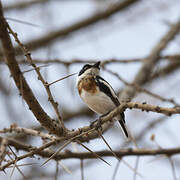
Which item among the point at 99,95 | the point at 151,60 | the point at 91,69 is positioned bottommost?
the point at 99,95

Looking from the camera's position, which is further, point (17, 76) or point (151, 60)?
point (151, 60)

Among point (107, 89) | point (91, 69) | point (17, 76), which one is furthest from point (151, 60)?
point (17, 76)

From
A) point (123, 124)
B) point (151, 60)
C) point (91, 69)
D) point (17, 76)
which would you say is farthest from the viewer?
point (151, 60)

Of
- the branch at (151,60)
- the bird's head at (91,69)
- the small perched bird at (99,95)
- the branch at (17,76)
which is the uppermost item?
the branch at (151,60)

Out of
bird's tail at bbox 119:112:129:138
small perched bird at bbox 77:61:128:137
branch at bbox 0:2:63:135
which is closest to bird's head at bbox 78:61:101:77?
small perched bird at bbox 77:61:128:137

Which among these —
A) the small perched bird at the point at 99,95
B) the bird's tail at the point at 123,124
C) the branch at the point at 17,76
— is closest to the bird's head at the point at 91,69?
the small perched bird at the point at 99,95

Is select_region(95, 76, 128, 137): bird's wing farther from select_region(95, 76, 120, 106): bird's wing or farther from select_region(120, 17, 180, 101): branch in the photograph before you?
select_region(120, 17, 180, 101): branch

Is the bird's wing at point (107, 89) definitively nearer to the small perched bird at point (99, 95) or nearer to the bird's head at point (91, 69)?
the small perched bird at point (99, 95)

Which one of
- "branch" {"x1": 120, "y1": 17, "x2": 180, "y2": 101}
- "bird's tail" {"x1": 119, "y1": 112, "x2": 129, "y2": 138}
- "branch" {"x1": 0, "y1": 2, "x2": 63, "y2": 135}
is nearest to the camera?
"branch" {"x1": 0, "y1": 2, "x2": 63, "y2": 135}

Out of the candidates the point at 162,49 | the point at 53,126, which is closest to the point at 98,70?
the point at 162,49

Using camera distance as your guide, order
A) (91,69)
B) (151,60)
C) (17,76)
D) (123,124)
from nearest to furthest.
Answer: (17,76), (123,124), (91,69), (151,60)

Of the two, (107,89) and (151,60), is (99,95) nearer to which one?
(107,89)

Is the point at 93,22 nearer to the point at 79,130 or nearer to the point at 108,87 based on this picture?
the point at 108,87

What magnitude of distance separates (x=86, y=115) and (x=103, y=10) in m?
2.29
